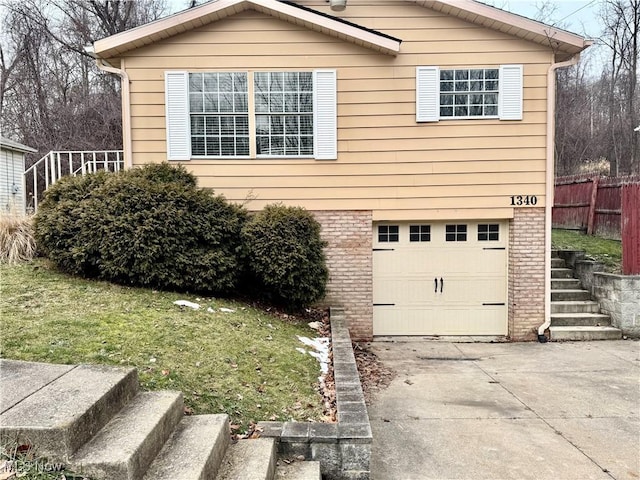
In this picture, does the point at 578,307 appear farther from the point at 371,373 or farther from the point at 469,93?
the point at 371,373

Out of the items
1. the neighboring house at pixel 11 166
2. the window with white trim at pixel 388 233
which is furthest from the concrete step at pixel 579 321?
the neighboring house at pixel 11 166

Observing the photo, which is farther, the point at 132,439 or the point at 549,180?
the point at 549,180

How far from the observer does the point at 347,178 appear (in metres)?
8.12

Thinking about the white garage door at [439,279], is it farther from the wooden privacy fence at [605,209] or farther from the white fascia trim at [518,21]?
the white fascia trim at [518,21]

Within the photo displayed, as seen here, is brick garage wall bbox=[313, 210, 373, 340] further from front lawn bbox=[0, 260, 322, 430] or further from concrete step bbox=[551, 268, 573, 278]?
concrete step bbox=[551, 268, 573, 278]

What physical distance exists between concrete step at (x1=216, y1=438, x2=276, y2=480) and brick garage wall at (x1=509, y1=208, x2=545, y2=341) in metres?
6.31

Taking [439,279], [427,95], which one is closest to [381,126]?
[427,95]

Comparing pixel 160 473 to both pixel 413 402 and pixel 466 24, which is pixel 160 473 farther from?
pixel 466 24

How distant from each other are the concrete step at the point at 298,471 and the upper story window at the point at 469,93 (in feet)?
21.3

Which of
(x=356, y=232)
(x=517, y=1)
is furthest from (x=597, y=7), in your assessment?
(x=356, y=232)

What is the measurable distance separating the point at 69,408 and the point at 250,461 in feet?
3.88

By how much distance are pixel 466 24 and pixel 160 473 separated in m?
8.16

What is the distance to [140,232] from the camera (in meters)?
6.14

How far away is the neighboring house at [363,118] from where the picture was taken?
25.9 feet
